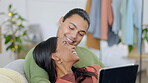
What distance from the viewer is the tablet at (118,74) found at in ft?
3.18

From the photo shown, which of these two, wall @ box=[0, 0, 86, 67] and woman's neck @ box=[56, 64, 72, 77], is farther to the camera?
wall @ box=[0, 0, 86, 67]

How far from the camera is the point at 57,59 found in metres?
1.11

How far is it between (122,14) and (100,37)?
33 cm

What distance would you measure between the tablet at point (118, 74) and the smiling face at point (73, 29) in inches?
9.6

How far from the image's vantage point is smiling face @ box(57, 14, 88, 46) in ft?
3.79

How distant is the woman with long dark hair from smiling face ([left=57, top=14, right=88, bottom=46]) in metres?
0.04

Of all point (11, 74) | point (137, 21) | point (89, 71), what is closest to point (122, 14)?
point (137, 21)

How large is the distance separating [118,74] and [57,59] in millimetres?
265

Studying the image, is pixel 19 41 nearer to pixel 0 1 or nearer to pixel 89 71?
pixel 0 1

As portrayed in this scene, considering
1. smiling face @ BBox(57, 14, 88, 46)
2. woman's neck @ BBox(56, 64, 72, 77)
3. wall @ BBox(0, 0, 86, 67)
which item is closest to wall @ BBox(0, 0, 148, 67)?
wall @ BBox(0, 0, 86, 67)

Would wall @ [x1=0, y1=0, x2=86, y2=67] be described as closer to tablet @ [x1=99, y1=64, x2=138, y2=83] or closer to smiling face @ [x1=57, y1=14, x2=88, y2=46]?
smiling face @ [x1=57, y1=14, x2=88, y2=46]

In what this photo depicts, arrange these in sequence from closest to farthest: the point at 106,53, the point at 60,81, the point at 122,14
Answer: the point at 60,81 < the point at 122,14 < the point at 106,53

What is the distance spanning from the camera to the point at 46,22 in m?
3.53

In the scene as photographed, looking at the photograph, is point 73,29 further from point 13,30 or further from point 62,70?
point 13,30
